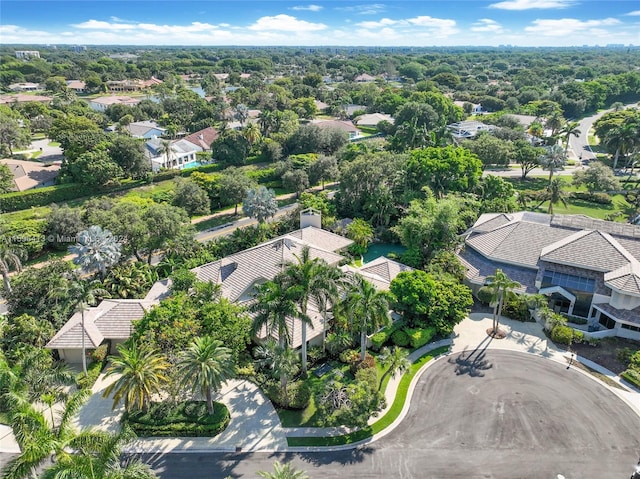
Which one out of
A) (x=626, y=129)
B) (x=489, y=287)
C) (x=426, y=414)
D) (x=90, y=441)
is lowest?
(x=426, y=414)

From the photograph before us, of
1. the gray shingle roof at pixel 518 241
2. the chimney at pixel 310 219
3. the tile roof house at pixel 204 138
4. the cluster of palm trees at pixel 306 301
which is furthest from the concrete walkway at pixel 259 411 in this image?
the tile roof house at pixel 204 138

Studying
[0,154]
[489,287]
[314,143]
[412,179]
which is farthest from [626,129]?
[0,154]

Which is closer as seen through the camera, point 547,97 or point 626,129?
point 626,129

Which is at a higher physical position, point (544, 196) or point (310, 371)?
point (544, 196)

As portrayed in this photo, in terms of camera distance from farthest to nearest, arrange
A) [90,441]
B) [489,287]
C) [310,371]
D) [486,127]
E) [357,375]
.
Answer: [486,127] → [489,287] → [310,371] → [357,375] → [90,441]

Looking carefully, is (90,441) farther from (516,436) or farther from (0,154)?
(0,154)

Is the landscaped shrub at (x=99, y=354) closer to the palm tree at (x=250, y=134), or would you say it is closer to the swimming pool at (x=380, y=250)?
the swimming pool at (x=380, y=250)

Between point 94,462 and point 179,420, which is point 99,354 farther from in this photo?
point 94,462
